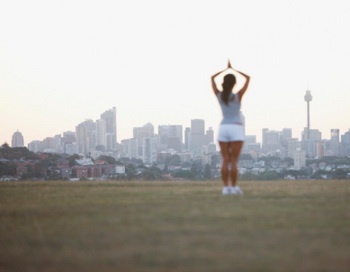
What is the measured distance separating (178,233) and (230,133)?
4.85 metres

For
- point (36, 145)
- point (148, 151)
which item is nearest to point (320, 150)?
point (148, 151)

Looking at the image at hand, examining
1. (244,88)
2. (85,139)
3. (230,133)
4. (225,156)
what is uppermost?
(85,139)

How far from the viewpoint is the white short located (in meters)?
11.6

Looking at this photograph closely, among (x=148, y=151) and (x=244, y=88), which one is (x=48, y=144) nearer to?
(x=148, y=151)

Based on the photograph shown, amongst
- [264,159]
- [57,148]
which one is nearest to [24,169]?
[264,159]

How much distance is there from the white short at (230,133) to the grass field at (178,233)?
3.99ft

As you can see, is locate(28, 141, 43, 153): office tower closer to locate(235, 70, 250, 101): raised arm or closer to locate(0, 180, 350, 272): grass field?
locate(235, 70, 250, 101): raised arm

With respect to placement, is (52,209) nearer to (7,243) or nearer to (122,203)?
(122,203)

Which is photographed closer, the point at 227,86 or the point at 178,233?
the point at 178,233

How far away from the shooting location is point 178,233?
7035 millimetres

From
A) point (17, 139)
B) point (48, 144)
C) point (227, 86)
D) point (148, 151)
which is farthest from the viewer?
point (148, 151)

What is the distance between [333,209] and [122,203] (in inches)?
118

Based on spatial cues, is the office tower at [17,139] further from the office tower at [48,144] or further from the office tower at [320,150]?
the office tower at [320,150]

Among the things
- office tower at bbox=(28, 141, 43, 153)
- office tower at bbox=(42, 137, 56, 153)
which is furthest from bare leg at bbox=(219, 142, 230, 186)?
office tower at bbox=(42, 137, 56, 153)
